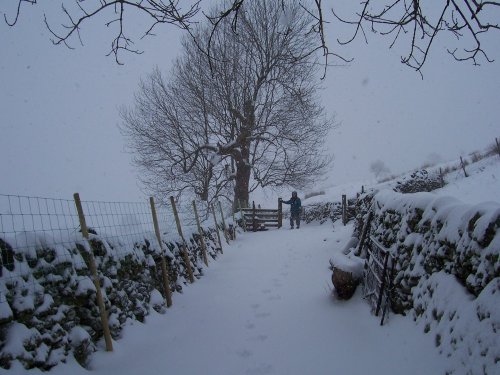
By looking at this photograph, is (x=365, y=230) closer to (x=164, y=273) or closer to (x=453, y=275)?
(x=453, y=275)

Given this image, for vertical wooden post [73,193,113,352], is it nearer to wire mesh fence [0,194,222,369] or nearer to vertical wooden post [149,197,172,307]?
wire mesh fence [0,194,222,369]

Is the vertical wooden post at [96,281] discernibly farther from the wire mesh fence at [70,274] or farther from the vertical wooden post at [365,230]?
the vertical wooden post at [365,230]

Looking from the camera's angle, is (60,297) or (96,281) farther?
(96,281)

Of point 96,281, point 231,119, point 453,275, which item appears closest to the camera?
point 453,275

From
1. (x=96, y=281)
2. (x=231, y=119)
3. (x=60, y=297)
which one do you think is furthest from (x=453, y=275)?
(x=231, y=119)

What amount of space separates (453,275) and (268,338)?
2.24m

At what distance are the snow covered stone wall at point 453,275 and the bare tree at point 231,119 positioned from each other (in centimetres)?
1149

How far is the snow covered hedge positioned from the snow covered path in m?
0.17

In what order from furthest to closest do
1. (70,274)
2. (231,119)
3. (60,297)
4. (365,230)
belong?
(231,119)
(365,230)
(70,274)
(60,297)

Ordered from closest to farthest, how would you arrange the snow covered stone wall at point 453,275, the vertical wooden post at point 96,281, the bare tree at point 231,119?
1. the snow covered stone wall at point 453,275
2. the vertical wooden post at point 96,281
3. the bare tree at point 231,119

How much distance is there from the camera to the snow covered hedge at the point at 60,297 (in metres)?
2.70

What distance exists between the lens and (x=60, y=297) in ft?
10.7

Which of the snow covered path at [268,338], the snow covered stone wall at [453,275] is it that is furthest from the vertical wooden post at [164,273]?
the snow covered stone wall at [453,275]

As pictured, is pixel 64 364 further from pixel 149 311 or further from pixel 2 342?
pixel 149 311
